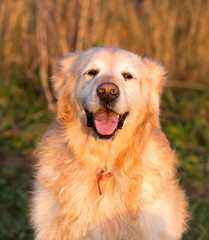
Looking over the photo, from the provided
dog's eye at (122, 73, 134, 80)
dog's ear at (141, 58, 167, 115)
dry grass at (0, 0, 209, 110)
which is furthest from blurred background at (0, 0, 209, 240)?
dog's eye at (122, 73, 134, 80)

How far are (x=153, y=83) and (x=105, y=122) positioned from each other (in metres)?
0.71

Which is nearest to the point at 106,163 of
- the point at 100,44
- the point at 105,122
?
the point at 105,122

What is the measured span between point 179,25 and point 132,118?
511 cm

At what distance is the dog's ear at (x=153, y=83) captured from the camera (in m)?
3.34

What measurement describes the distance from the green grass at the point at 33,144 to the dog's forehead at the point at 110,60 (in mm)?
1959

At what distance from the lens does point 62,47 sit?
264 inches

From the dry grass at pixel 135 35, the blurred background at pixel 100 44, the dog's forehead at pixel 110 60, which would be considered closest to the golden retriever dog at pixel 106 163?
the dog's forehead at pixel 110 60

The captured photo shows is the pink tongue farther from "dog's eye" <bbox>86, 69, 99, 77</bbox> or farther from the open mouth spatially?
"dog's eye" <bbox>86, 69, 99, 77</bbox>

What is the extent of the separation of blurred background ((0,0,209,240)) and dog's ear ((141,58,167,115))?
2395 millimetres

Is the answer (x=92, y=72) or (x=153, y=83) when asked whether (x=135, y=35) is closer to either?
(x=153, y=83)

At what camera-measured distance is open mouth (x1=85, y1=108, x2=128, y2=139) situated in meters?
2.95

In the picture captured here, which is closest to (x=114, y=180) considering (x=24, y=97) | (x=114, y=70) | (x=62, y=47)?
(x=114, y=70)

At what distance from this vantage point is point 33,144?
609 cm

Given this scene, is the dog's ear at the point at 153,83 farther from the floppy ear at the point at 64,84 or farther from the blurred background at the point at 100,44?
the blurred background at the point at 100,44
